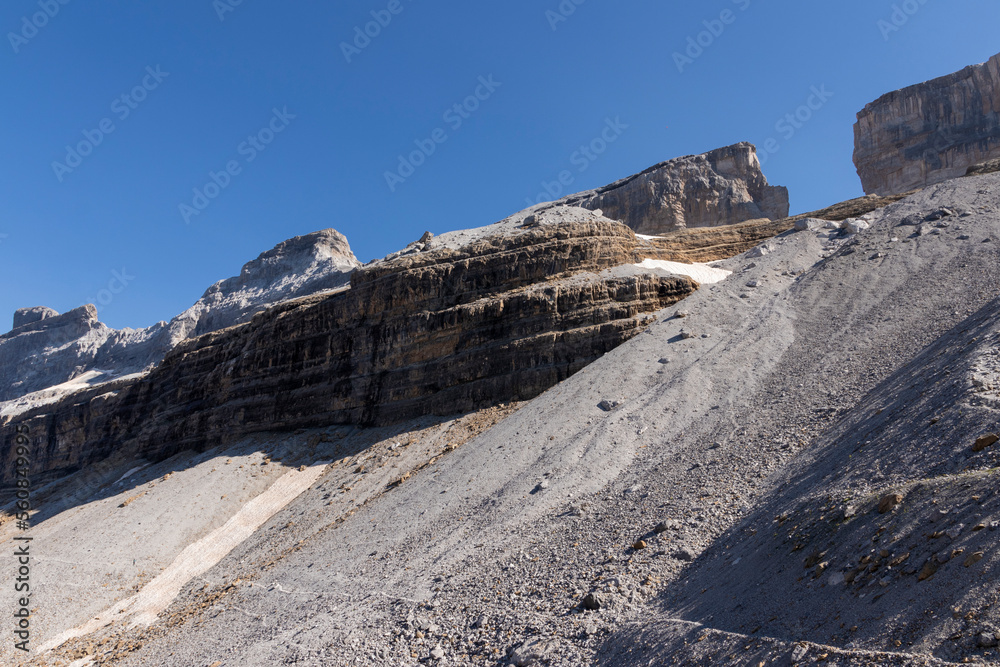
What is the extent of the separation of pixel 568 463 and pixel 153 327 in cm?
9099

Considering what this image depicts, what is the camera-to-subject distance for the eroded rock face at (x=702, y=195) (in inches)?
2331

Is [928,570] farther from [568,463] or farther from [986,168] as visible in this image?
[986,168]

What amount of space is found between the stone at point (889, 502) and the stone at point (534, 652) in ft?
16.2

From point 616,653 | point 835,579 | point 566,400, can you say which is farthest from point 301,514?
point 835,579

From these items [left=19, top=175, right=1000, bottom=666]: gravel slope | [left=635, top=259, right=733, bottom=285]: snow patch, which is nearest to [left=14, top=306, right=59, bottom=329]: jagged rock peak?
[left=19, top=175, right=1000, bottom=666]: gravel slope

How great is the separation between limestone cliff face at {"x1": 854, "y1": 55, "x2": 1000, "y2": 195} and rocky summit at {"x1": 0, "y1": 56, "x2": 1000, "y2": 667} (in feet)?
107

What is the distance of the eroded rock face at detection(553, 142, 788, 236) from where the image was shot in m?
59.2

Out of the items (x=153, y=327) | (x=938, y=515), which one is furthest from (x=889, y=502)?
(x=153, y=327)

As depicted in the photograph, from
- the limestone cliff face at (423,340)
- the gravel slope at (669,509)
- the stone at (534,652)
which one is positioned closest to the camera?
the gravel slope at (669,509)

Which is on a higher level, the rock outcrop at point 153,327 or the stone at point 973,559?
the rock outcrop at point 153,327

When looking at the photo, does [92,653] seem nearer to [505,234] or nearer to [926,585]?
[926,585]

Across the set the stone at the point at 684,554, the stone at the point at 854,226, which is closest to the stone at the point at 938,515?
the stone at the point at 684,554

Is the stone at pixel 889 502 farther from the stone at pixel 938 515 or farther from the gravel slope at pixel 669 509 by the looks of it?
the stone at pixel 938 515

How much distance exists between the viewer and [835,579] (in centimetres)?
723
